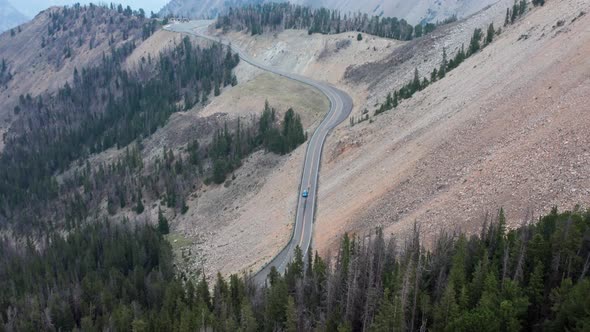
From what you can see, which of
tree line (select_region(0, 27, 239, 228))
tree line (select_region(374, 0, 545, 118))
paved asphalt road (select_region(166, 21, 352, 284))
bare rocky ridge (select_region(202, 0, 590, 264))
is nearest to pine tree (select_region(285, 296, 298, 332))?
bare rocky ridge (select_region(202, 0, 590, 264))

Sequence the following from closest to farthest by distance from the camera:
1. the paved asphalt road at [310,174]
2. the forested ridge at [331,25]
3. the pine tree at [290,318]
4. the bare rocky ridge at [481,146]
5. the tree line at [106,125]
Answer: the pine tree at [290,318] < the bare rocky ridge at [481,146] < the paved asphalt road at [310,174] < the tree line at [106,125] < the forested ridge at [331,25]

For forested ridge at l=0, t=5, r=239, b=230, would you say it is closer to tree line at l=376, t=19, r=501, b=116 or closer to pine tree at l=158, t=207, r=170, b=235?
pine tree at l=158, t=207, r=170, b=235

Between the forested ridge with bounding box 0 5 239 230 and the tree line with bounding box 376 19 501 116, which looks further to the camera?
the forested ridge with bounding box 0 5 239 230

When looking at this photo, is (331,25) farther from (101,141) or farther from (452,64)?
(101,141)

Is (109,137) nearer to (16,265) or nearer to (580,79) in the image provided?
(16,265)

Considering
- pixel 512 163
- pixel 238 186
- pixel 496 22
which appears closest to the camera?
pixel 512 163

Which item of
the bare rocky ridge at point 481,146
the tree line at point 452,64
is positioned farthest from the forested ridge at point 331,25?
the bare rocky ridge at point 481,146

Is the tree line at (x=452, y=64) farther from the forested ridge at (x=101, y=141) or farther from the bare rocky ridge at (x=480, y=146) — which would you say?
the forested ridge at (x=101, y=141)

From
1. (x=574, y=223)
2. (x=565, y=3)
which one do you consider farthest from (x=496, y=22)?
(x=574, y=223)
